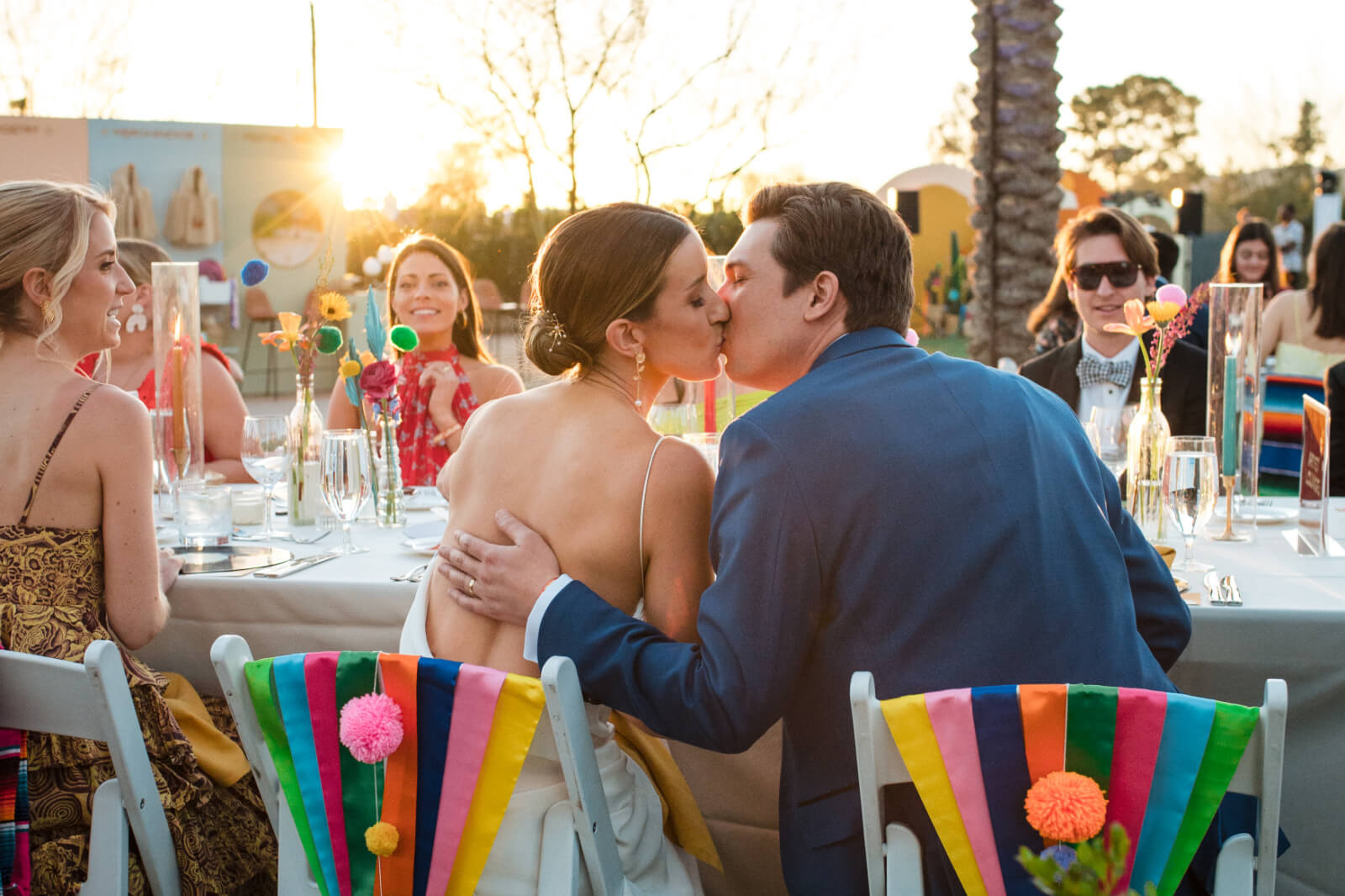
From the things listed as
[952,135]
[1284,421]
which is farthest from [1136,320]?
[952,135]

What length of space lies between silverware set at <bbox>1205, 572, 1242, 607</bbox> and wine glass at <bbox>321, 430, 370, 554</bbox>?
174 centimetres

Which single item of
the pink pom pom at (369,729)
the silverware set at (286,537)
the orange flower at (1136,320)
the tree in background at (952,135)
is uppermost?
the tree in background at (952,135)

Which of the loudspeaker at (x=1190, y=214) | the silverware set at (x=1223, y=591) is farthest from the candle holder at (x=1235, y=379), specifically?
the loudspeaker at (x=1190, y=214)

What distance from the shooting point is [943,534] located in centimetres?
145

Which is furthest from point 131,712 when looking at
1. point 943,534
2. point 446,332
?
point 446,332

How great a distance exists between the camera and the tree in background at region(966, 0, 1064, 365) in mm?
7062

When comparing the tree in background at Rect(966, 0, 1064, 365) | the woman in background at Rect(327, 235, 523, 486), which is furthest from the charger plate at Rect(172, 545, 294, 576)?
the tree in background at Rect(966, 0, 1064, 365)

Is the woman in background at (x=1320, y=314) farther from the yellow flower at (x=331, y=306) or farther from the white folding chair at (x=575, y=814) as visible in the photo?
the white folding chair at (x=575, y=814)

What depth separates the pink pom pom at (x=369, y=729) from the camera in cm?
137

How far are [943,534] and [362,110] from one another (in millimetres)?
12432

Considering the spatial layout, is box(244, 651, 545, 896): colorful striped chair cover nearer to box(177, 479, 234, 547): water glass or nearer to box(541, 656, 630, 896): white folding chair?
box(541, 656, 630, 896): white folding chair

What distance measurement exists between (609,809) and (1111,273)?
9.93 feet

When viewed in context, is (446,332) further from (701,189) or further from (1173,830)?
(701,189)

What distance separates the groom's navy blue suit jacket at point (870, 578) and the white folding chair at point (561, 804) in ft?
0.55
